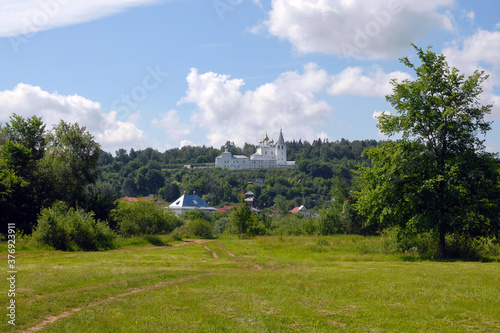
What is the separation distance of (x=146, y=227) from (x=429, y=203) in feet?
112

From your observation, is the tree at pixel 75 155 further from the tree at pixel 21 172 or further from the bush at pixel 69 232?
the bush at pixel 69 232

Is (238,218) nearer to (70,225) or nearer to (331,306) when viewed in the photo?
(70,225)

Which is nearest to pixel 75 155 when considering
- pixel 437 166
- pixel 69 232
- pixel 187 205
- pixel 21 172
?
pixel 21 172

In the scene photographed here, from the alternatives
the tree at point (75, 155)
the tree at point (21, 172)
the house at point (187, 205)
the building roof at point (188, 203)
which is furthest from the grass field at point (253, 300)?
the building roof at point (188, 203)

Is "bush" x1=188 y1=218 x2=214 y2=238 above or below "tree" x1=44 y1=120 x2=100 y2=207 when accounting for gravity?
below

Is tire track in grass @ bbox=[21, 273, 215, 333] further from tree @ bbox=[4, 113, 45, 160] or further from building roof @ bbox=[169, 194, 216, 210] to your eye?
building roof @ bbox=[169, 194, 216, 210]

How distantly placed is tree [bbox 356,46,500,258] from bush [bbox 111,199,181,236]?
1153 inches

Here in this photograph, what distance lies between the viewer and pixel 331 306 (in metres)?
11.4

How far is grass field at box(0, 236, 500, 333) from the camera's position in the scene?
9.62 meters

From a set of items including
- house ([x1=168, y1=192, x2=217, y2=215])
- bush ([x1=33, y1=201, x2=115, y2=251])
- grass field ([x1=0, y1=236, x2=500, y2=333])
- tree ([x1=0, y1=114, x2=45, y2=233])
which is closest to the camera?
grass field ([x1=0, y1=236, x2=500, y2=333])

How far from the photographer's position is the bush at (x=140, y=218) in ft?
154

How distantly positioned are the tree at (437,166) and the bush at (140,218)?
96.1 feet

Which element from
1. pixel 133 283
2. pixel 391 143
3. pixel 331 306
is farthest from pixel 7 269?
pixel 391 143

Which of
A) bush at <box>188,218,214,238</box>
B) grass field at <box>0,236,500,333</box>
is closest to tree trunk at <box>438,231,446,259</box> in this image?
grass field at <box>0,236,500,333</box>
